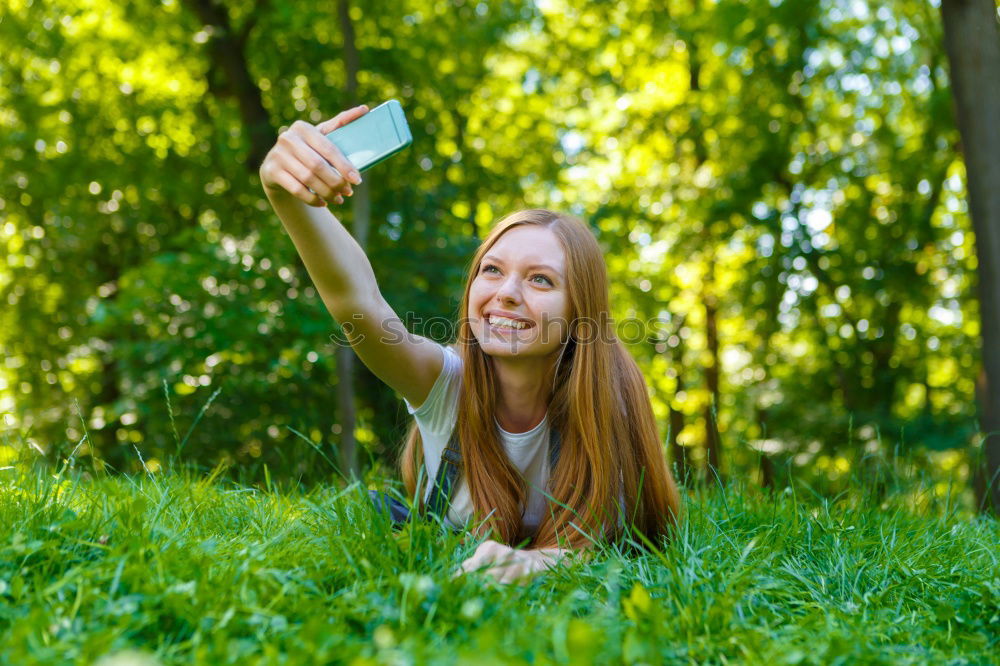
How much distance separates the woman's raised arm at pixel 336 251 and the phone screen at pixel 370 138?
4 centimetres

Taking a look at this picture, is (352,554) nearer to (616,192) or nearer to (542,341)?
(542,341)

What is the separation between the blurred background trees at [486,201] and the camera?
832 centimetres

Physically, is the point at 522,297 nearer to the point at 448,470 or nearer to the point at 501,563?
the point at 448,470

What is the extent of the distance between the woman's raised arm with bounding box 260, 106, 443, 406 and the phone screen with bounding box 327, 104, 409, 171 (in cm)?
4

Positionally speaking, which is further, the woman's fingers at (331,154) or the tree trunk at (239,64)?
the tree trunk at (239,64)

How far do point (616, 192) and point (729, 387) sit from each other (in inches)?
188

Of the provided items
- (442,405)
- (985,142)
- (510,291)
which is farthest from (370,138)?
(985,142)

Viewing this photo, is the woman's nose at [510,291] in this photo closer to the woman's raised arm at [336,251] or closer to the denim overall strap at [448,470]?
the woman's raised arm at [336,251]

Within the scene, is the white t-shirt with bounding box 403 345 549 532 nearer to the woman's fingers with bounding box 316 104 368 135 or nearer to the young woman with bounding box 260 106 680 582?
the young woman with bounding box 260 106 680 582

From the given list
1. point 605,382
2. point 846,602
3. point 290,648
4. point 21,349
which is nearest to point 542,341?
point 605,382

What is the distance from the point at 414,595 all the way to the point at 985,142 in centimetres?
608

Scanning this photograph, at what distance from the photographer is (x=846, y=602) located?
2.11 metres

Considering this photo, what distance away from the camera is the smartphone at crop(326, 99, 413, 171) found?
7.38 feet

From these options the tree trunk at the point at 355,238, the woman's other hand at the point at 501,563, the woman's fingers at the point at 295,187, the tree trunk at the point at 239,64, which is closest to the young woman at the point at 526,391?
the woman's fingers at the point at 295,187
